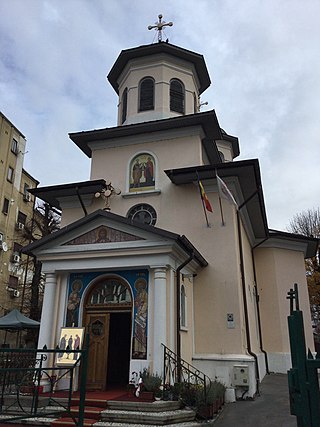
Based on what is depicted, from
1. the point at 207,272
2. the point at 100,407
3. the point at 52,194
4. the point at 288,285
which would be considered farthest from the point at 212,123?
the point at 100,407

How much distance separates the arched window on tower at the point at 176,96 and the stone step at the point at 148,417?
37.4ft

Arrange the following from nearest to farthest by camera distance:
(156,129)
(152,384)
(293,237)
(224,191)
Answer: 1. (152,384)
2. (224,191)
3. (156,129)
4. (293,237)

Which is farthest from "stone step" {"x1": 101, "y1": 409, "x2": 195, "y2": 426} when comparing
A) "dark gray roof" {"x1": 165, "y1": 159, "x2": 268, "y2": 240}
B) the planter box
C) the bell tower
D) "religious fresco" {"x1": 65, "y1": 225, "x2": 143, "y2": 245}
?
the bell tower

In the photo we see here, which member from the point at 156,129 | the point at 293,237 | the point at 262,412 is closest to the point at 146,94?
the point at 156,129

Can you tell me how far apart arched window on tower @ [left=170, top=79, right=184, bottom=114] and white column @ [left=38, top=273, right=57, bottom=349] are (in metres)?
8.59

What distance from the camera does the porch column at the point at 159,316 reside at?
29.4 feet

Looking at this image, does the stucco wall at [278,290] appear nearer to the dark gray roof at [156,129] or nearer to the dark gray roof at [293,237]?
the dark gray roof at [293,237]

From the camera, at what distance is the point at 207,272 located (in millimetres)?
11672

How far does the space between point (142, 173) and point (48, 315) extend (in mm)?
5985

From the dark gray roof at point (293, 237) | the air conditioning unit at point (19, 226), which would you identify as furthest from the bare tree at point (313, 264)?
the air conditioning unit at point (19, 226)

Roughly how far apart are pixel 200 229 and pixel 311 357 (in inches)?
400

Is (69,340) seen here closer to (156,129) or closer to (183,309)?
(183,309)

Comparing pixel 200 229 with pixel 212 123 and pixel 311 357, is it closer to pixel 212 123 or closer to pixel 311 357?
pixel 212 123

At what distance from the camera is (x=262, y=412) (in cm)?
862
